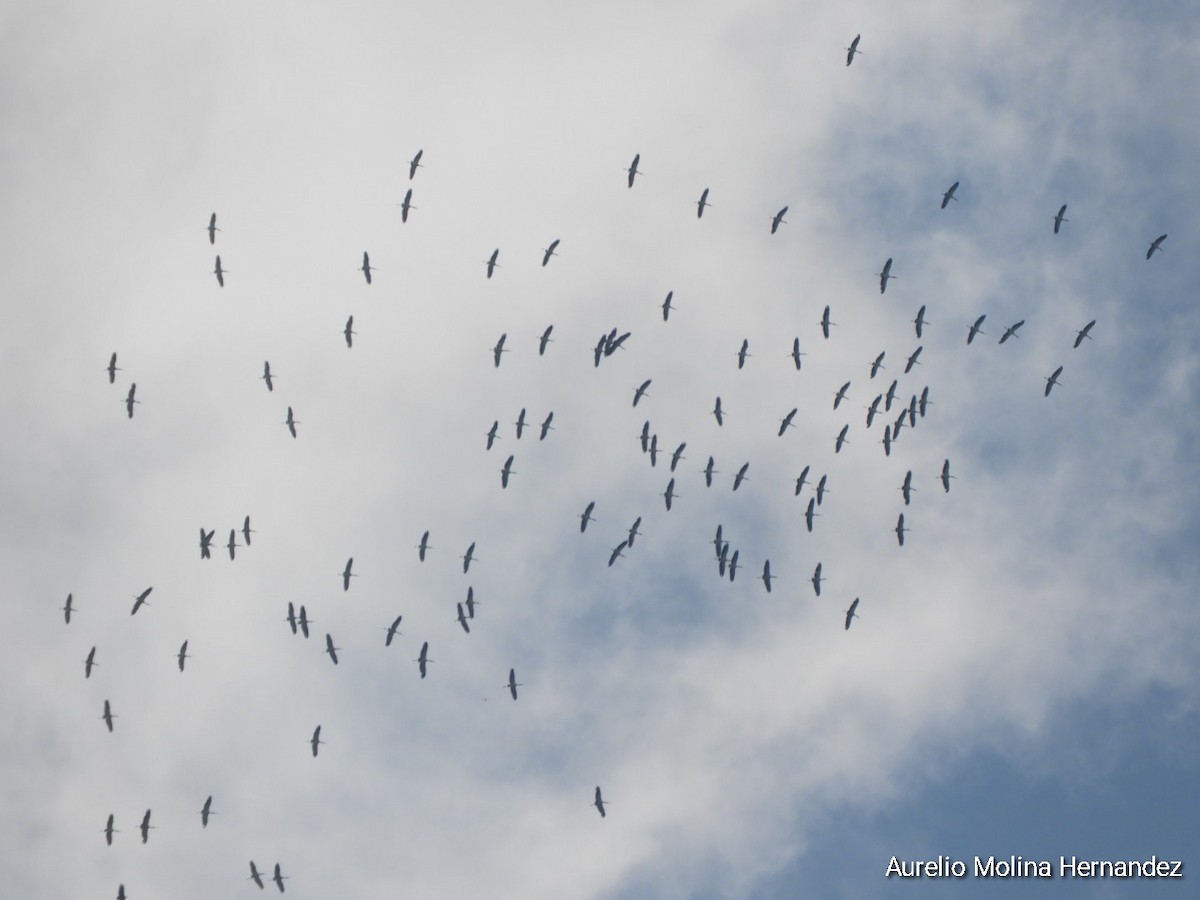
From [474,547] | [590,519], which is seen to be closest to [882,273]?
[590,519]

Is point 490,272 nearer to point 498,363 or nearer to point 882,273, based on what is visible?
point 498,363

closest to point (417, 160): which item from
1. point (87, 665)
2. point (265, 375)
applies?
point (265, 375)

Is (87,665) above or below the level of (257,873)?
above

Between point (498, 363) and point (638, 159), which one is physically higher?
point (638, 159)

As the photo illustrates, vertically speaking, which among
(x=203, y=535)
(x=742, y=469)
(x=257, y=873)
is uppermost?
(x=742, y=469)

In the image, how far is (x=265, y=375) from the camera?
108562 millimetres

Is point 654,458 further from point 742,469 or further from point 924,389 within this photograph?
point 924,389

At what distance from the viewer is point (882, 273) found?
110 meters

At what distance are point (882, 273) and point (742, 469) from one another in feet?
57.0

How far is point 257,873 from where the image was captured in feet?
360

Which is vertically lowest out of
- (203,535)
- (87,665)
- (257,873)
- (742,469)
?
(257,873)

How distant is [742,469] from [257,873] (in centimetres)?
4555

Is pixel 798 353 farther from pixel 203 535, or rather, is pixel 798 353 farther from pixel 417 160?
pixel 203 535

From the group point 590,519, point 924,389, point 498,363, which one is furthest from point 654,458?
point 924,389
